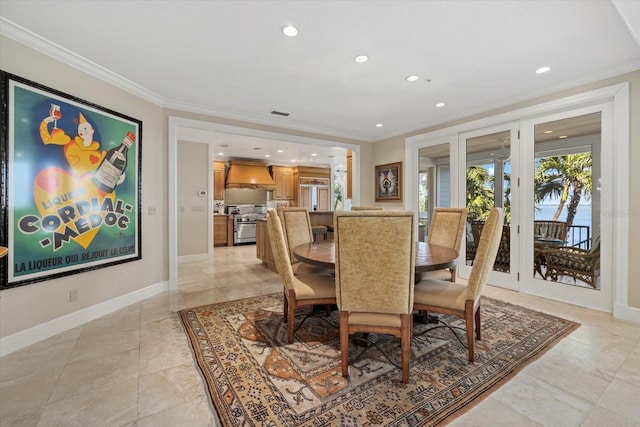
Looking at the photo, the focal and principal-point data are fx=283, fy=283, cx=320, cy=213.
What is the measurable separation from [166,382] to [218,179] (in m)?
6.83

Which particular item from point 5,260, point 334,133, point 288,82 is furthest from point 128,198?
point 334,133

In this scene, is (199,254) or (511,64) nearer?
(511,64)

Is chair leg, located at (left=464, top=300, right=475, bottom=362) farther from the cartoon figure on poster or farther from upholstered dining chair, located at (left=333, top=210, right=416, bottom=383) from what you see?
the cartoon figure on poster

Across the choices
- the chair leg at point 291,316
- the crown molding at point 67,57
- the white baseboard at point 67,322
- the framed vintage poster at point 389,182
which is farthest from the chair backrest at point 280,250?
the framed vintage poster at point 389,182

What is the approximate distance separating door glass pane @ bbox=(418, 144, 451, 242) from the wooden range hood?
15.8 ft

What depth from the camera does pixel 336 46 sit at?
2.40 meters

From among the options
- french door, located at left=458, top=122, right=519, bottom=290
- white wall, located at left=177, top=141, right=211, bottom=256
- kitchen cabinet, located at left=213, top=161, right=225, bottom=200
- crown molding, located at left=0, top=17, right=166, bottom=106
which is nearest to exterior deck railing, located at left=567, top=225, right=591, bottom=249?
french door, located at left=458, top=122, right=519, bottom=290

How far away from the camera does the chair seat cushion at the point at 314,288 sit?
90.7 inches

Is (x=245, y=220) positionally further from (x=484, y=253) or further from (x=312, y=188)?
(x=484, y=253)

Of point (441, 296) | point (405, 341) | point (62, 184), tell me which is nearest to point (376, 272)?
point (405, 341)

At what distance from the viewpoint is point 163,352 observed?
219 centimetres

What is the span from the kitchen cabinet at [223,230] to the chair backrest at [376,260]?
21.7 ft

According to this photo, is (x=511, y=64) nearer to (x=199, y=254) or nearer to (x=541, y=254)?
(x=541, y=254)

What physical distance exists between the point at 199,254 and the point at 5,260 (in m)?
3.84
